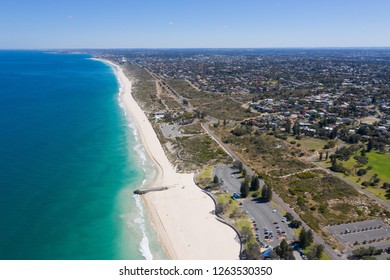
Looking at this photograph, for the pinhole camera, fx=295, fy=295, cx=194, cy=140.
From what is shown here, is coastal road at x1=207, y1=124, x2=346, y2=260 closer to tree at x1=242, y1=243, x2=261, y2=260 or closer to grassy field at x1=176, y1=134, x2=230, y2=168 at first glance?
grassy field at x1=176, y1=134, x2=230, y2=168

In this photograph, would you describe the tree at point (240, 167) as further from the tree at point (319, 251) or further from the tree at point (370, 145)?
the tree at point (370, 145)

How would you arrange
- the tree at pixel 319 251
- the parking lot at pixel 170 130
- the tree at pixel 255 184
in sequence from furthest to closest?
1. the parking lot at pixel 170 130
2. the tree at pixel 255 184
3. the tree at pixel 319 251

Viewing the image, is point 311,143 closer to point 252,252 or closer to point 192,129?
point 192,129

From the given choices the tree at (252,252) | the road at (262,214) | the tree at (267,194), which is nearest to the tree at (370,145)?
the road at (262,214)

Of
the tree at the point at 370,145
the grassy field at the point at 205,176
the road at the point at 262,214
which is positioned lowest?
the road at the point at 262,214

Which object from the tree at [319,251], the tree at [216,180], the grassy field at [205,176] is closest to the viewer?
the tree at [319,251]

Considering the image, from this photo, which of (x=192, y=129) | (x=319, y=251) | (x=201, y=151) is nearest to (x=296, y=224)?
(x=319, y=251)

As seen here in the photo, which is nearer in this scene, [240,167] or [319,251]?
[319,251]

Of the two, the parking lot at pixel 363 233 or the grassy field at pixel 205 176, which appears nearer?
the parking lot at pixel 363 233
